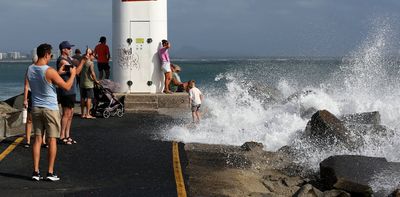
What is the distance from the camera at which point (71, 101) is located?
11102 mm

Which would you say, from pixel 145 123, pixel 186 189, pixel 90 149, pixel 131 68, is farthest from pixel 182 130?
pixel 186 189

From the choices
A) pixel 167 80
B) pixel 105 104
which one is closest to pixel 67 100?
pixel 105 104

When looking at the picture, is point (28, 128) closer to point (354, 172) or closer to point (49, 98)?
point (49, 98)

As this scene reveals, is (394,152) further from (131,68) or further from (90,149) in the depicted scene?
(131,68)

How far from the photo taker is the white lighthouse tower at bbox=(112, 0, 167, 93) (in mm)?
17109

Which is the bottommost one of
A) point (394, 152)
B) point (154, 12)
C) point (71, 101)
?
point (394, 152)

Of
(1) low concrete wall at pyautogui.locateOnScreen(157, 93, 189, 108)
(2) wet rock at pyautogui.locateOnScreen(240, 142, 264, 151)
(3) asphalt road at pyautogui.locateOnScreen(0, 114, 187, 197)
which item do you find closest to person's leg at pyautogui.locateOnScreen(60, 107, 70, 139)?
(3) asphalt road at pyautogui.locateOnScreen(0, 114, 187, 197)

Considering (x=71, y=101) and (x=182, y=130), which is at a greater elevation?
(x=71, y=101)

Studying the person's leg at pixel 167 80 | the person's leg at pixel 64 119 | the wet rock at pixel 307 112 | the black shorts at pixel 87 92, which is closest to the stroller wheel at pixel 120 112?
the black shorts at pixel 87 92

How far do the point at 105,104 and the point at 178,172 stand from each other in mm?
7259

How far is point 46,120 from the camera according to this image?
827 cm

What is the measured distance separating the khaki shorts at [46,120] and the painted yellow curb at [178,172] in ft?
6.11

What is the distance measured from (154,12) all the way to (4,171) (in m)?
9.10

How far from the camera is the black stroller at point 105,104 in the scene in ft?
51.1
